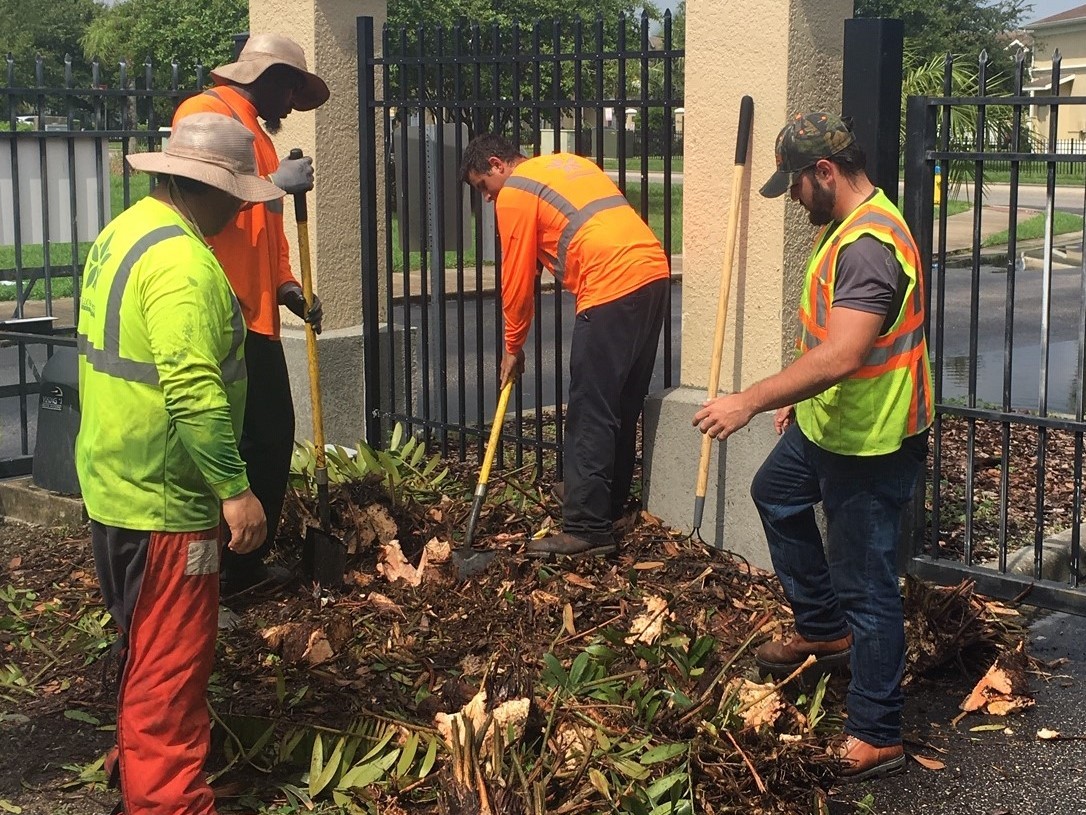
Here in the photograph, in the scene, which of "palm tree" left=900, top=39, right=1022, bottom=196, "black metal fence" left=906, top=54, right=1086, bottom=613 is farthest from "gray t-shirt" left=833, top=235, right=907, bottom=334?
"palm tree" left=900, top=39, right=1022, bottom=196

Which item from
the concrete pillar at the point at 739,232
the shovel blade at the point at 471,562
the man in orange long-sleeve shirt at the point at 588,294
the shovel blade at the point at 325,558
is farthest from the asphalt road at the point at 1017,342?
the shovel blade at the point at 325,558

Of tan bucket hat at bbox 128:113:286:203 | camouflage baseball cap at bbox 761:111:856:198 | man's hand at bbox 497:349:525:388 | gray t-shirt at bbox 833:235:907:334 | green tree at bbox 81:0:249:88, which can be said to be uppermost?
green tree at bbox 81:0:249:88

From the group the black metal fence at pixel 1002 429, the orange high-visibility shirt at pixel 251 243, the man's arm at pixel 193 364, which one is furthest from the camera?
the orange high-visibility shirt at pixel 251 243

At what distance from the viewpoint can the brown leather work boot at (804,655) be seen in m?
4.77

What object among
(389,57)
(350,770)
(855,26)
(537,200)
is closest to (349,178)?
(389,57)

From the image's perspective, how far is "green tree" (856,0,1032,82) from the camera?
55.8m

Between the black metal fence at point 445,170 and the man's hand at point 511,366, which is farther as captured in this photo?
the black metal fence at point 445,170

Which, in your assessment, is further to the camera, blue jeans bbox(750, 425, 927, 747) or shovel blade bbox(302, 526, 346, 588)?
shovel blade bbox(302, 526, 346, 588)

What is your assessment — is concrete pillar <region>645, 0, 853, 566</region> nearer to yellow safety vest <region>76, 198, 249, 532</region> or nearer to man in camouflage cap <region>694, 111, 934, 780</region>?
man in camouflage cap <region>694, 111, 934, 780</region>

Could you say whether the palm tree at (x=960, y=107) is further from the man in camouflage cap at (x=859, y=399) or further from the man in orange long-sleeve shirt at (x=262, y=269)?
the man in orange long-sleeve shirt at (x=262, y=269)

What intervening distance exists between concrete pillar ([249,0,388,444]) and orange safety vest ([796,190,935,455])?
13.0 ft

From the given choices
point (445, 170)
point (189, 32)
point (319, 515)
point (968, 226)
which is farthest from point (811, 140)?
point (189, 32)

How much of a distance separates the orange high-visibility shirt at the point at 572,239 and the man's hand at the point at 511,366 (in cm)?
15

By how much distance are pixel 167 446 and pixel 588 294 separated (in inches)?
106
